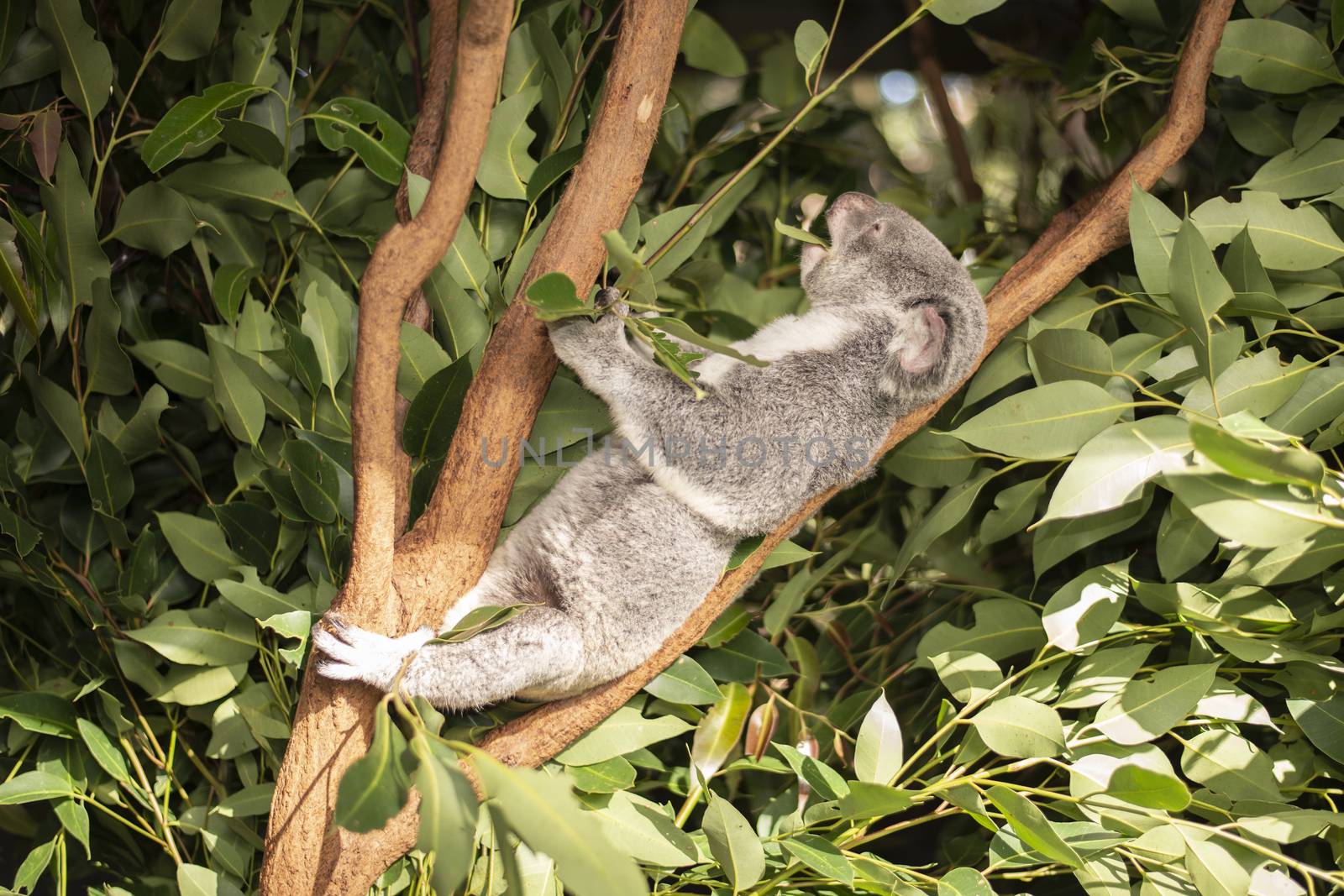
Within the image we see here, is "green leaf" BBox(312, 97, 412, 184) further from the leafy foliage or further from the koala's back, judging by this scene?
the koala's back

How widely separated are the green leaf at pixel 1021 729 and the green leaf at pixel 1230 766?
269 millimetres

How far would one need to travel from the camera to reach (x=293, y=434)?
5.65 ft

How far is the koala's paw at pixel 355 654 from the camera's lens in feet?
4.35

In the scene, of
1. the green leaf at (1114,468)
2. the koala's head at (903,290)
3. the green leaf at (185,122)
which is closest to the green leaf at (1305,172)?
the koala's head at (903,290)

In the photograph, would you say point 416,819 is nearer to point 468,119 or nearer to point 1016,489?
point 468,119

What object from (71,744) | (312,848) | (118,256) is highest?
(118,256)

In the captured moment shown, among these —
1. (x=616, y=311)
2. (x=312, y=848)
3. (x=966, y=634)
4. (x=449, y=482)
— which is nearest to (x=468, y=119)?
(x=616, y=311)

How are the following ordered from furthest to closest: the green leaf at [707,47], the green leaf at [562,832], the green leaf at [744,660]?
the green leaf at [707,47], the green leaf at [744,660], the green leaf at [562,832]

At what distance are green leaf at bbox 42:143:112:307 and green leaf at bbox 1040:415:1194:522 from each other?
5.17 feet

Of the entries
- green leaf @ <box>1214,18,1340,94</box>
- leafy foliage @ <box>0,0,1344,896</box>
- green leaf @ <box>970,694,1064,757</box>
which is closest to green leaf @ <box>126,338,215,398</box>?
leafy foliage @ <box>0,0,1344,896</box>

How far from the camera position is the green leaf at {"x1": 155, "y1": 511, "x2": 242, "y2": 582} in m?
1.64

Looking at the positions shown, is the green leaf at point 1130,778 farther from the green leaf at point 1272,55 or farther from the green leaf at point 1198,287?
the green leaf at point 1272,55

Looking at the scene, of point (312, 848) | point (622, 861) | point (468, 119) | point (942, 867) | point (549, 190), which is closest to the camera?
point (622, 861)

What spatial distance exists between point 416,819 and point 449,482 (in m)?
0.49
